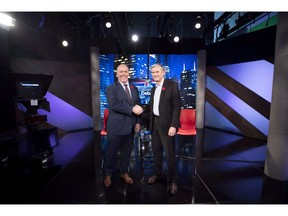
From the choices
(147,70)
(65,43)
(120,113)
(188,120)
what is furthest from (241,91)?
Answer: (65,43)

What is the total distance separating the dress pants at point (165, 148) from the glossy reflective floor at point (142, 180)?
0.78ft

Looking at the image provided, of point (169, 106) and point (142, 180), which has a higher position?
point (169, 106)

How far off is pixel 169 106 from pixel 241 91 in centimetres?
408

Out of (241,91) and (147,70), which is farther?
(147,70)

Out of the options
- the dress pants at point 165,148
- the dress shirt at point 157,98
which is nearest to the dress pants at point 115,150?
the dress pants at point 165,148

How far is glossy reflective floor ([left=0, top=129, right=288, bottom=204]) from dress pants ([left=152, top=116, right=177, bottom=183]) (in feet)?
0.78

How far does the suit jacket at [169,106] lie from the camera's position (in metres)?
2.31

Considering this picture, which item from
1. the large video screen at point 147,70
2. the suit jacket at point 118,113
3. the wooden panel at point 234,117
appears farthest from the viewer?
the large video screen at point 147,70

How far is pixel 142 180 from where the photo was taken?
2.70 metres

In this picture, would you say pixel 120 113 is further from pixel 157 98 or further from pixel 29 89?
pixel 29 89

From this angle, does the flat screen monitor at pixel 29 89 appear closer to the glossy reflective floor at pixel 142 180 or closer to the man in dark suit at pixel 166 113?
the glossy reflective floor at pixel 142 180
